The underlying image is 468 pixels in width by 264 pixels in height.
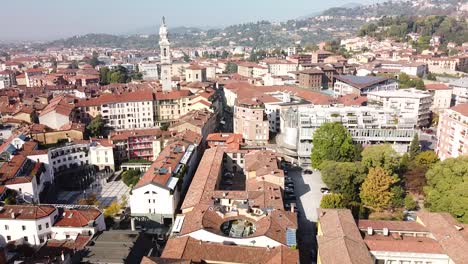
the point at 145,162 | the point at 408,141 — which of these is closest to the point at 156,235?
the point at 145,162

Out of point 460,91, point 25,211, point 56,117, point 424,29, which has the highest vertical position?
point 424,29

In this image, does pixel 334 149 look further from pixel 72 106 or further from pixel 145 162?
pixel 72 106

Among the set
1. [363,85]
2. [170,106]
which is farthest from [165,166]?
[363,85]

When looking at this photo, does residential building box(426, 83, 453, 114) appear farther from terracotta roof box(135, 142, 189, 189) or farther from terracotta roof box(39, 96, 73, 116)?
terracotta roof box(39, 96, 73, 116)

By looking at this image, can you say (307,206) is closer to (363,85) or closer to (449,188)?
(449,188)

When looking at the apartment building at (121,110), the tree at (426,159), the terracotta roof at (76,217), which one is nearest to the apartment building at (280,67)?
the apartment building at (121,110)

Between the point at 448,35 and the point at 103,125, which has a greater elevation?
the point at 448,35

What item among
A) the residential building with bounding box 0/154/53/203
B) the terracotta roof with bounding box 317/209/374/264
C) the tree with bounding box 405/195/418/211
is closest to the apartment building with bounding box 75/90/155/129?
the residential building with bounding box 0/154/53/203
